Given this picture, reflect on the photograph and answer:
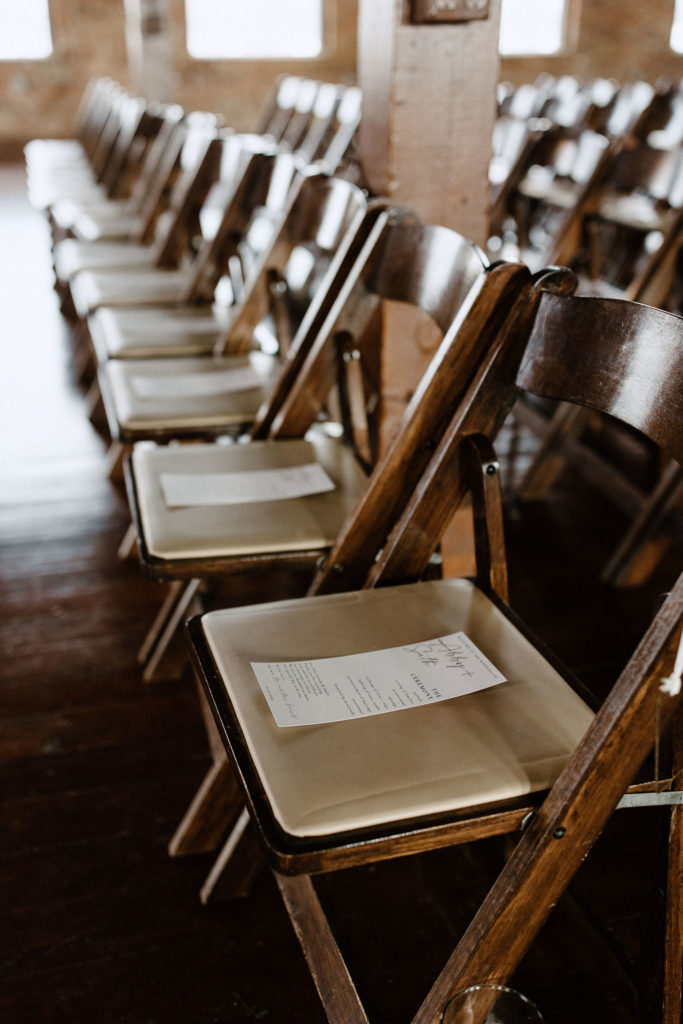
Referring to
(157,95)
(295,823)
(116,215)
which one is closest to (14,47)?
(157,95)

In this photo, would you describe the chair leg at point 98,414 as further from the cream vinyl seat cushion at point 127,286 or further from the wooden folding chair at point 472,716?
the wooden folding chair at point 472,716

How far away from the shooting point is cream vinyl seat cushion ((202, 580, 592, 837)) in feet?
3.46

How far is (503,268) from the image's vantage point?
4.66 ft

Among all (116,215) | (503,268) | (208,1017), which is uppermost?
(503,268)

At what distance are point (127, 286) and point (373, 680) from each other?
2477 millimetres

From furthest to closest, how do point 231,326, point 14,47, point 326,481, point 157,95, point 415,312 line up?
point 14,47
point 157,95
point 231,326
point 415,312
point 326,481

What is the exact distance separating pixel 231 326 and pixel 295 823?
1846 mm

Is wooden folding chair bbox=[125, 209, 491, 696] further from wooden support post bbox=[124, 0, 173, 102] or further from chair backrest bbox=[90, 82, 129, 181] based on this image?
wooden support post bbox=[124, 0, 173, 102]

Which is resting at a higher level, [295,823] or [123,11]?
[123,11]

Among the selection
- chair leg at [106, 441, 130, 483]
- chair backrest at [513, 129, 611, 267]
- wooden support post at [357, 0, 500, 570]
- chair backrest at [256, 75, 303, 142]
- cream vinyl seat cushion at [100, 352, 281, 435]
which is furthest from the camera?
chair backrest at [256, 75, 303, 142]

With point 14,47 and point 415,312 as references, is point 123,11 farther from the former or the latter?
point 415,312

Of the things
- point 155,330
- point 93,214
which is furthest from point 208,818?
point 93,214

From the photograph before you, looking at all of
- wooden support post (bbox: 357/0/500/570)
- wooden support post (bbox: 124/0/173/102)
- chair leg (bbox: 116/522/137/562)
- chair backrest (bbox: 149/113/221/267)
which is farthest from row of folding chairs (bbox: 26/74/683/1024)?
wooden support post (bbox: 124/0/173/102)

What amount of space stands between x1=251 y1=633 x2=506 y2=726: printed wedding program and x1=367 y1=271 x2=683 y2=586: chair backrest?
0.21m
